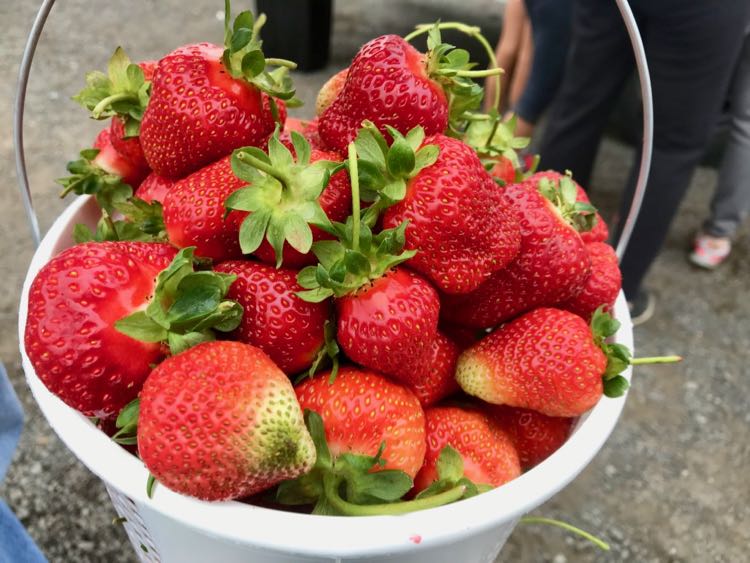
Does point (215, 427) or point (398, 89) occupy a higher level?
point (398, 89)

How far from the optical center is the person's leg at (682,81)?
132 cm

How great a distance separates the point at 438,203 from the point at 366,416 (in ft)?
0.62

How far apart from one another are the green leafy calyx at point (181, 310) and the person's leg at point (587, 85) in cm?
123

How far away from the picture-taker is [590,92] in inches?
64.5

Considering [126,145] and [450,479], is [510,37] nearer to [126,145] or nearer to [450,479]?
[126,145]

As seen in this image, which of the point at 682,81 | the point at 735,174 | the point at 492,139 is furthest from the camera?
the point at 735,174

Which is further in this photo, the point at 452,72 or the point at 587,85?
the point at 587,85

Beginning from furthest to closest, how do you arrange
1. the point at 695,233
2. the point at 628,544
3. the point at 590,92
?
the point at 695,233 → the point at 590,92 → the point at 628,544

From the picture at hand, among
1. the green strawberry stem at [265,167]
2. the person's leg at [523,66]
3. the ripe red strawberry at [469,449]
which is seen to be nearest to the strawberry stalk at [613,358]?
the ripe red strawberry at [469,449]

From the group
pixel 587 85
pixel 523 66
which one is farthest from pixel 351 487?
pixel 523 66

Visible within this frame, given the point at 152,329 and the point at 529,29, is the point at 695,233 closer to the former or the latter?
the point at 529,29

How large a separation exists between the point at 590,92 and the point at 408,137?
3.83 ft

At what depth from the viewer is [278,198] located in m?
0.58

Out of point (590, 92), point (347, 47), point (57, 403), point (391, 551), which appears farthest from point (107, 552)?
point (347, 47)
